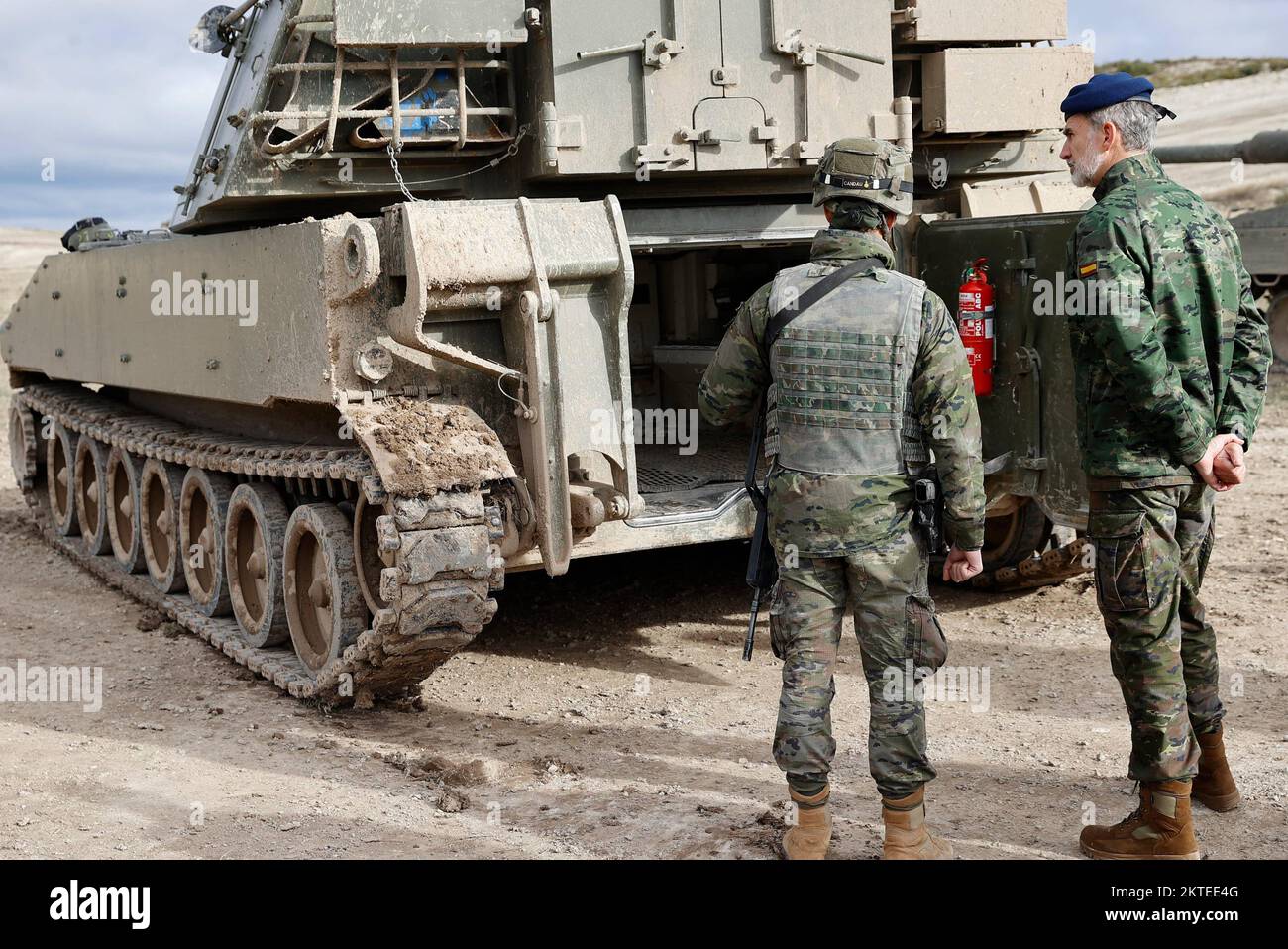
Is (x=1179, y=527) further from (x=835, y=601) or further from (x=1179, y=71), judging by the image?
(x=1179, y=71)

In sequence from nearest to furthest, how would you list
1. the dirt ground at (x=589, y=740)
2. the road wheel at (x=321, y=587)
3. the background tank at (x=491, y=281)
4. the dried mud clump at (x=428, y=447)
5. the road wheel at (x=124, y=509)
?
the dirt ground at (x=589, y=740), the dried mud clump at (x=428, y=447), the background tank at (x=491, y=281), the road wheel at (x=321, y=587), the road wheel at (x=124, y=509)

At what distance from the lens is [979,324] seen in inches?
249

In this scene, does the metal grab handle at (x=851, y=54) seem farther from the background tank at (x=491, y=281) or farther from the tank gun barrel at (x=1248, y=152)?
the tank gun barrel at (x=1248, y=152)

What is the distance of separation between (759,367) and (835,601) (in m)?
0.70

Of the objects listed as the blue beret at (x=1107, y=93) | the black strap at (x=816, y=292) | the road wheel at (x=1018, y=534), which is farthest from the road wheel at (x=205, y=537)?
the blue beret at (x=1107, y=93)

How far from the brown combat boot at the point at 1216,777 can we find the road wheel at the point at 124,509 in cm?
563

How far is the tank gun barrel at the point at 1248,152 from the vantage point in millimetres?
14453

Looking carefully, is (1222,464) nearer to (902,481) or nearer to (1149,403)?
(1149,403)

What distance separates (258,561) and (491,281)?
2086 millimetres

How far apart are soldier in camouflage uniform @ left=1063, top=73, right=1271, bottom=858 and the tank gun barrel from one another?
10722 millimetres

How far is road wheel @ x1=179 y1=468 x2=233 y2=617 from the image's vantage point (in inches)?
271

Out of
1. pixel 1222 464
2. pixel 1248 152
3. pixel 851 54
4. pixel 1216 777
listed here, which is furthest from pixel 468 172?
pixel 1248 152

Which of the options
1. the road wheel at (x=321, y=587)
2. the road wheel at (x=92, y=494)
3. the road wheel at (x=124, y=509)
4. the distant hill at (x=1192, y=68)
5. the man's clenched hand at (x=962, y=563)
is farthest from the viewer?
the distant hill at (x=1192, y=68)

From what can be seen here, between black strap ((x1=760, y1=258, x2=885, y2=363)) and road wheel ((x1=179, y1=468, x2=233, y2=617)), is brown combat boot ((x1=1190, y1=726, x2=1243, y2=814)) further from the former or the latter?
road wheel ((x1=179, y1=468, x2=233, y2=617))
